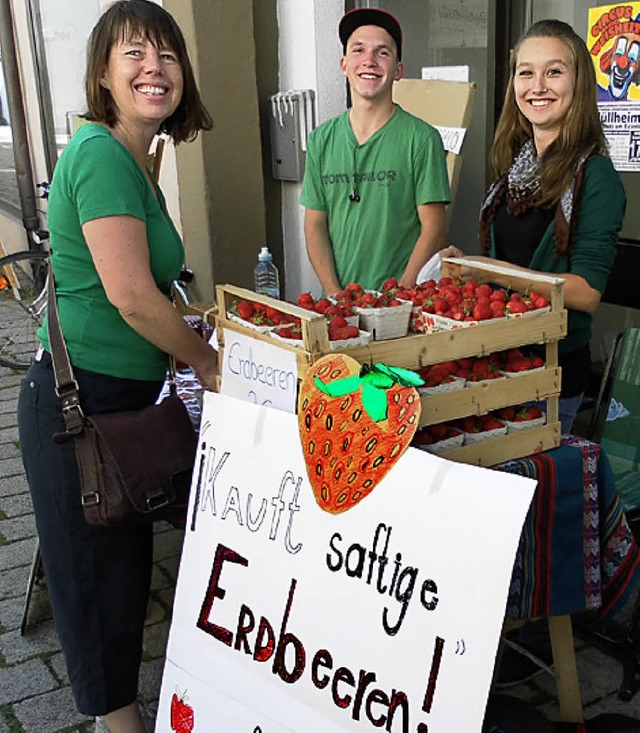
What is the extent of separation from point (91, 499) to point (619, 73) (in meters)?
2.70

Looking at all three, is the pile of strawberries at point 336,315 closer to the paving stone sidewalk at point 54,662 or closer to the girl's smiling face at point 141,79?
the girl's smiling face at point 141,79

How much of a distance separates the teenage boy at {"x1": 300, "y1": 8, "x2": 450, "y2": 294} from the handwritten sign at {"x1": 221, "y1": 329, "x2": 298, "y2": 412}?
115cm

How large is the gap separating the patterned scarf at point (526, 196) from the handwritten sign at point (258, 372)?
0.98 meters

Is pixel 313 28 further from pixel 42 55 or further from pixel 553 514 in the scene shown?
pixel 42 55

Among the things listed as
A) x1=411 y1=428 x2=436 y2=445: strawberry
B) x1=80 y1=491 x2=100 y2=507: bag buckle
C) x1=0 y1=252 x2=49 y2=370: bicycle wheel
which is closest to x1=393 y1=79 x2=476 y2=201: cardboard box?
x1=411 y1=428 x2=436 y2=445: strawberry

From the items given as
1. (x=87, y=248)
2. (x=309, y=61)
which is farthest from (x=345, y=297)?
(x=309, y=61)

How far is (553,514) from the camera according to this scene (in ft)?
7.01

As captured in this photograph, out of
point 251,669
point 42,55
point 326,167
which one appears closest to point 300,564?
point 251,669

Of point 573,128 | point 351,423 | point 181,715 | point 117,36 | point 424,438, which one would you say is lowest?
point 181,715

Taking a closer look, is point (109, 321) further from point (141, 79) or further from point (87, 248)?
point (141, 79)

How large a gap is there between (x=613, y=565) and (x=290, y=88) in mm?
3496

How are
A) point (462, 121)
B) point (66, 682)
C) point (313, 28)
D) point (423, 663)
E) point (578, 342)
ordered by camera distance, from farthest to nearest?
point (313, 28) → point (462, 121) → point (66, 682) → point (578, 342) → point (423, 663)

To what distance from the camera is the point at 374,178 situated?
3.33 meters

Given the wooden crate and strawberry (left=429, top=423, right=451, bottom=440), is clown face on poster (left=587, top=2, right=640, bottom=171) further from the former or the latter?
strawberry (left=429, top=423, right=451, bottom=440)
